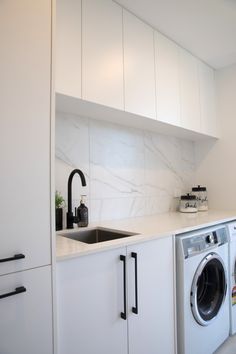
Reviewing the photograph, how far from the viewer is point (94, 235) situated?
1.75m

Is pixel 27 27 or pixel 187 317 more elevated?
pixel 27 27

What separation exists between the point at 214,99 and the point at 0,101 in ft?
8.23

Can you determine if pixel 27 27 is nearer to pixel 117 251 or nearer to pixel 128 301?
pixel 117 251

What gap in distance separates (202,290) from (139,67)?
5.70 ft

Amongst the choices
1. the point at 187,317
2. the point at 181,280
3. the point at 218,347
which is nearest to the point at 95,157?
the point at 181,280

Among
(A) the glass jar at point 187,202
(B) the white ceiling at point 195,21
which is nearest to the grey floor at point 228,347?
(A) the glass jar at point 187,202

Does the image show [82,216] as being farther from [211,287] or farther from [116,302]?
[211,287]

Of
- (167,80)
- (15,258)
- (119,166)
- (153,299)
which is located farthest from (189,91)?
(15,258)

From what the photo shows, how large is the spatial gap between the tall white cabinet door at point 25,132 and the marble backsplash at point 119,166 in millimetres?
845

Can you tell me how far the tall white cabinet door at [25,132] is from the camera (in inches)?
32.5

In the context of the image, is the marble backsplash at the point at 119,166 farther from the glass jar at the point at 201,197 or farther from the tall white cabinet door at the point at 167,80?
the tall white cabinet door at the point at 167,80

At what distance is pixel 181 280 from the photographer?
4.90 feet

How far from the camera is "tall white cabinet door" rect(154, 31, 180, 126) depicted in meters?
→ 1.97

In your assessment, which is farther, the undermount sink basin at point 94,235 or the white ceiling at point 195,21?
the white ceiling at point 195,21
